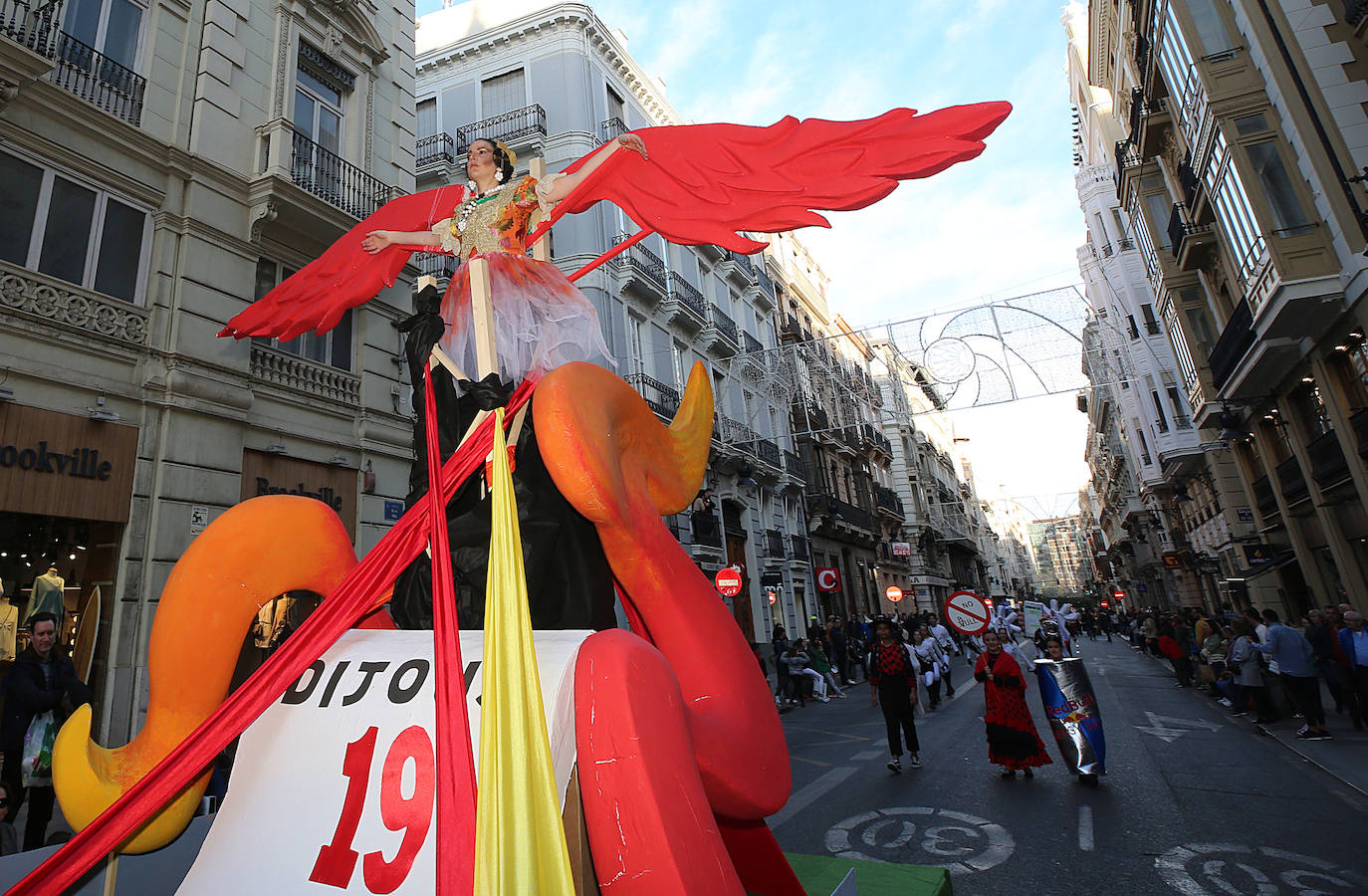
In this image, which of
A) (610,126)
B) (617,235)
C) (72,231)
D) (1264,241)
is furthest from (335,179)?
(1264,241)

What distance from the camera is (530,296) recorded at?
2.54 metres

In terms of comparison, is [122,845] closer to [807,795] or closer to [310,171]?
[807,795]

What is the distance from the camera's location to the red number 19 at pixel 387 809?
147 cm

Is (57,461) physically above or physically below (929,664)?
above

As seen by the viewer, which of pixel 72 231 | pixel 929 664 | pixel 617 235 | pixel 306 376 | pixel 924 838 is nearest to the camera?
pixel 924 838

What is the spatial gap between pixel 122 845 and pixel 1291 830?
7427mm

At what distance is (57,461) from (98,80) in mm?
4704

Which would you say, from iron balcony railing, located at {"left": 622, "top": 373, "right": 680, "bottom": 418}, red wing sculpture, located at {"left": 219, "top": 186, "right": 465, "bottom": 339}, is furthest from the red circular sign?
red wing sculpture, located at {"left": 219, "top": 186, "right": 465, "bottom": 339}

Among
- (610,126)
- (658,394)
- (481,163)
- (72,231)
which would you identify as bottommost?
(481,163)

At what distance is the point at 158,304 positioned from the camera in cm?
868

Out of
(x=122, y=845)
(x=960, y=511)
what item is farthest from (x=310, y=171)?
(x=960, y=511)

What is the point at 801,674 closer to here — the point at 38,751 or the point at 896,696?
the point at 896,696

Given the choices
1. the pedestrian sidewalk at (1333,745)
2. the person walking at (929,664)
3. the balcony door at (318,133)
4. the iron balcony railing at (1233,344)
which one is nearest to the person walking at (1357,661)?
the pedestrian sidewalk at (1333,745)

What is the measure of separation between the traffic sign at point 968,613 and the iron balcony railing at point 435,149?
52.9ft
